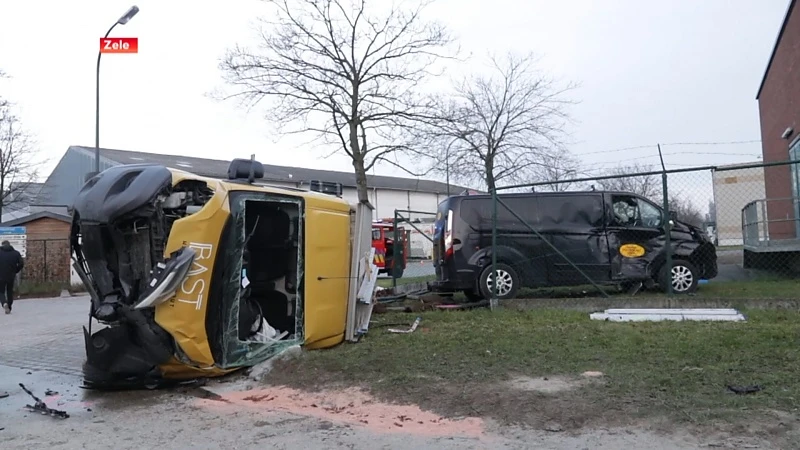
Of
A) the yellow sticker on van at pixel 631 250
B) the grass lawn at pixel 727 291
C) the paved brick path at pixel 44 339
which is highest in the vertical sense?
the yellow sticker on van at pixel 631 250

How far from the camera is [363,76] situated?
21797 mm

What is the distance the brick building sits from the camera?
1667 cm

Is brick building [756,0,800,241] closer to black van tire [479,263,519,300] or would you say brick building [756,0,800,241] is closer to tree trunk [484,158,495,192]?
black van tire [479,263,519,300]

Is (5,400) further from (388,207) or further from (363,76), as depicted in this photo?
(388,207)

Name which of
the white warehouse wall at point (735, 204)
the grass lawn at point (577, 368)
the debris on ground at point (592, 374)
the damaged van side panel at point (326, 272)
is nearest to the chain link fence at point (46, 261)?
the grass lawn at point (577, 368)

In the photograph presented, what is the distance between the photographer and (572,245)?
11.2 metres

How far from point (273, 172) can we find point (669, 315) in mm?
Result: 45236

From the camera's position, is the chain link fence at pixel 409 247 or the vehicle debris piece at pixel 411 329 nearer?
the vehicle debris piece at pixel 411 329

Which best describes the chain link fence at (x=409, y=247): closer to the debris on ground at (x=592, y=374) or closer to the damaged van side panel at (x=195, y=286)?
the debris on ground at (x=592, y=374)

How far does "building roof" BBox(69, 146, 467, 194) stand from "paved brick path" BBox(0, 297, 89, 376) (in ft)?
82.1

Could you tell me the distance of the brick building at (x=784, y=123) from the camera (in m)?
16.7

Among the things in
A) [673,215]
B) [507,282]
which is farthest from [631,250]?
[507,282]

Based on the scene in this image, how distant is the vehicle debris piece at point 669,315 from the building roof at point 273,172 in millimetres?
31926

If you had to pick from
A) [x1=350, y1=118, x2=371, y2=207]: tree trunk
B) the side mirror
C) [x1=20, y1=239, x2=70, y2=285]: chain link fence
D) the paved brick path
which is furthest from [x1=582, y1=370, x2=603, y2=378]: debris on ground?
[x1=20, y1=239, x2=70, y2=285]: chain link fence
